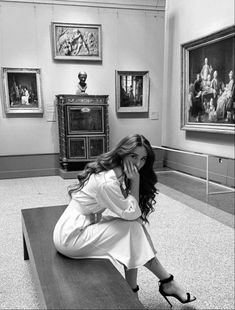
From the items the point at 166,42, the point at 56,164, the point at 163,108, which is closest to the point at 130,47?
the point at 166,42

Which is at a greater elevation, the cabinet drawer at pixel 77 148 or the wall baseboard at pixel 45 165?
the cabinet drawer at pixel 77 148

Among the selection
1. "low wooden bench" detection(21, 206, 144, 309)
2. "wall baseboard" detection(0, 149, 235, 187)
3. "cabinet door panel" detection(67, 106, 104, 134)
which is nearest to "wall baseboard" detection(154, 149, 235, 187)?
"wall baseboard" detection(0, 149, 235, 187)

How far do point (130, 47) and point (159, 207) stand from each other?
5.11 m

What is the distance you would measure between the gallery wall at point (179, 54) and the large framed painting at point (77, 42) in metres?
1.89

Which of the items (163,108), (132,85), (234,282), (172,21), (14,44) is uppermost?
(172,21)

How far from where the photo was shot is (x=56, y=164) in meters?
8.84

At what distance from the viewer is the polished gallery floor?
2949 millimetres

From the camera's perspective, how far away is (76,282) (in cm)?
214

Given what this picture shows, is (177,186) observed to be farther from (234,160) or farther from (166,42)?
(166,42)

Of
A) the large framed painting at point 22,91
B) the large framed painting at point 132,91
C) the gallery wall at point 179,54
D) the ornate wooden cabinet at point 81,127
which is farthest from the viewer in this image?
the large framed painting at point 132,91

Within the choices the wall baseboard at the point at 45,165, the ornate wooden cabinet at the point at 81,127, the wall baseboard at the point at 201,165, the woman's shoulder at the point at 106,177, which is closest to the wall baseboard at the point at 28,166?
the wall baseboard at the point at 45,165

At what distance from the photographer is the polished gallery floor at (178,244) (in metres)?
2.95

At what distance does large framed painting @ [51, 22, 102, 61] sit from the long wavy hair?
21.1ft

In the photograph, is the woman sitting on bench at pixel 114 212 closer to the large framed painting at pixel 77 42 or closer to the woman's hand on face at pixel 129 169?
the woman's hand on face at pixel 129 169
